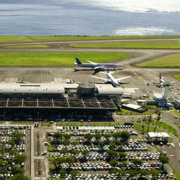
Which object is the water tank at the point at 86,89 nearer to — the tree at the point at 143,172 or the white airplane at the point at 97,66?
the white airplane at the point at 97,66

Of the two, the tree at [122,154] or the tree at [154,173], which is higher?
the tree at [122,154]

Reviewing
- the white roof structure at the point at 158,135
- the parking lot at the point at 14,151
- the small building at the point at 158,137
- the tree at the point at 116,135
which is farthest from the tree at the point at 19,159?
the white roof structure at the point at 158,135

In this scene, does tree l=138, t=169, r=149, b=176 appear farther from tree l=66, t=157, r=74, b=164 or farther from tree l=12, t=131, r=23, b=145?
tree l=12, t=131, r=23, b=145

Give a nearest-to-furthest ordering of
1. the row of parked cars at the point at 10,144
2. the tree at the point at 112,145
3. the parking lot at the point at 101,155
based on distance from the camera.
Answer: the row of parked cars at the point at 10,144 → the parking lot at the point at 101,155 → the tree at the point at 112,145

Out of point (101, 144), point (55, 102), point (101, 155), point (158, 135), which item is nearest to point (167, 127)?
point (158, 135)

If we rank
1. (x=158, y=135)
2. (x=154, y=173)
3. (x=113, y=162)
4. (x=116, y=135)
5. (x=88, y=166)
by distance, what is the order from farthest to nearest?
(x=158, y=135) < (x=116, y=135) < (x=88, y=166) < (x=113, y=162) < (x=154, y=173)

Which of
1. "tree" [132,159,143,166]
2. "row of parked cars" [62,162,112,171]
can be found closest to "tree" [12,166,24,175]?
"row of parked cars" [62,162,112,171]

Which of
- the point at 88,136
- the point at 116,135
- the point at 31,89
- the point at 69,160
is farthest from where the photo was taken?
the point at 31,89

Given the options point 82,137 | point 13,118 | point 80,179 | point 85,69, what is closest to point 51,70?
point 85,69

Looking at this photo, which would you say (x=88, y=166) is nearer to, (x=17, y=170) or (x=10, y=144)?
(x=17, y=170)

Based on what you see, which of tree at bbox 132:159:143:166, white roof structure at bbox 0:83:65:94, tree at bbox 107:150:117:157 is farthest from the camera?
white roof structure at bbox 0:83:65:94

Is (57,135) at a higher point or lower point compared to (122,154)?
higher
